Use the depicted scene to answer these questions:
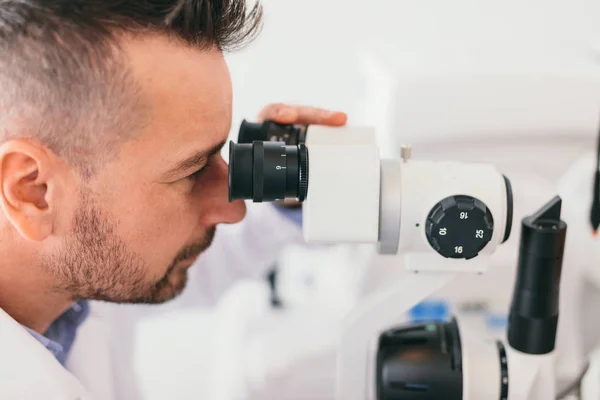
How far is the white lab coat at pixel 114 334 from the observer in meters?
0.68

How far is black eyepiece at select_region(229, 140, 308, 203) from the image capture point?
2.07ft

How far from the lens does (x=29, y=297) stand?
0.78 meters

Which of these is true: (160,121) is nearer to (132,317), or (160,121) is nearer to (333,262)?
(132,317)

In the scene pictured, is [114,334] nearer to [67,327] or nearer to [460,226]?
[67,327]

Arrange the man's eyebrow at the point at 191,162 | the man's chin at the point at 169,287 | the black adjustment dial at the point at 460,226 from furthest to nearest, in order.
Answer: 1. the man's chin at the point at 169,287
2. the man's eyebrow at the point at 191,162
3. the black adjustment dial at the point at 460,226

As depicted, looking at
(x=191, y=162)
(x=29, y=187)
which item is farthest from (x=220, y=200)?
(x=29, y=187)

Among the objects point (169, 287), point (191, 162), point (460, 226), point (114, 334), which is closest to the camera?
point (460, 226)

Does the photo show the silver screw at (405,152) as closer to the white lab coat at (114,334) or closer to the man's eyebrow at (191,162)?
the man's eyebrow at (191,162)

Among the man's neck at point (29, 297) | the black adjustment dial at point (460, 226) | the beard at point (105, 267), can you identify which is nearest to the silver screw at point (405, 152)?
the black adjustment dial at point (460, 226)

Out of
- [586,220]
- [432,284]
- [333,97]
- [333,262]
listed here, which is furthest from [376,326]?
[333,97]

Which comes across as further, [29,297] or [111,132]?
[29,297]

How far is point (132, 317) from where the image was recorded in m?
1.17

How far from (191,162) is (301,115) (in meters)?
0.21

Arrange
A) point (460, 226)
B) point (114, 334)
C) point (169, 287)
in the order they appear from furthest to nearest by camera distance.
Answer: point (114, 334), point (169, 287), point (460, 226)
